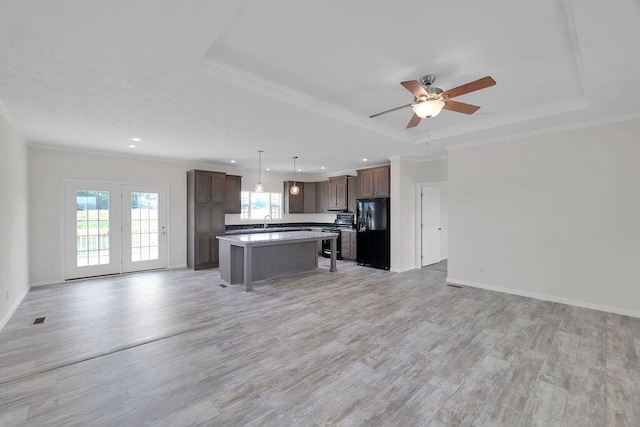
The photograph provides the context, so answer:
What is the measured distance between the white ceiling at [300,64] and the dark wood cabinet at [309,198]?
180 inches

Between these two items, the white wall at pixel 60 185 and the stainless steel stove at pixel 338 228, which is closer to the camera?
the white wall at pixel 60 185

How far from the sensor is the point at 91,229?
18.5 feet

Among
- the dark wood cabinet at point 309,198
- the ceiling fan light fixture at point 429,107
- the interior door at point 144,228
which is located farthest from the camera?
the dark wood cabinet at point 309,198

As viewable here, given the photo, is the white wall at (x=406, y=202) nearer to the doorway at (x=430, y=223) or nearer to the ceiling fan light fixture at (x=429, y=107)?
the doorway at (x=430, y=223)

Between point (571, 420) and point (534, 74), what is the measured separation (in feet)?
9.96

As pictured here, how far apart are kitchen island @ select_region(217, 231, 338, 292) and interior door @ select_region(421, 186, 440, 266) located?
7.86 feet

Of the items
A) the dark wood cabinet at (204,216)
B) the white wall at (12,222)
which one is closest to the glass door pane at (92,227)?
the white wall at (12,222)

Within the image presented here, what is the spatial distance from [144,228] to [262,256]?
9.74 feet

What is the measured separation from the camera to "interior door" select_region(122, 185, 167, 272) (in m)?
6.05

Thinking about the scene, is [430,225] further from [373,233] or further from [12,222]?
[12,222]

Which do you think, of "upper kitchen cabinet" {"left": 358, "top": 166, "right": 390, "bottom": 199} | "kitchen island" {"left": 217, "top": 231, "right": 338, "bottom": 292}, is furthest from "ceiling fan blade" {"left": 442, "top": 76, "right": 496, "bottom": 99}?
"upper kitchen cabinet" {"left": 358, "top": 166, "right": 390, "bottom": 199}

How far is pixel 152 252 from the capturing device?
21.1 ft

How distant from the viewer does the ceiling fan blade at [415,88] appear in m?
2.37

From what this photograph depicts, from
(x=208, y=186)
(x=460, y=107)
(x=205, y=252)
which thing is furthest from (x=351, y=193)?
(x=460, y=107)
